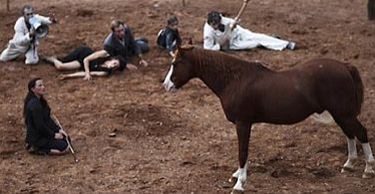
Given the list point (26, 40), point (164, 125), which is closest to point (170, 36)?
point (26, 40)

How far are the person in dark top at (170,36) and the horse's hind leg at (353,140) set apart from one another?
4.18m

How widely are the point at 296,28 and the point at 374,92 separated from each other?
3.06m

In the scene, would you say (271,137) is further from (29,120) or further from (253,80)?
(29,120)

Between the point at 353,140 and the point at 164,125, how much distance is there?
2383mm

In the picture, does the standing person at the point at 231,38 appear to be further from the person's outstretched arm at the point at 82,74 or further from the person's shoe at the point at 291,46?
the person's outstretched arm at the point at 82,74

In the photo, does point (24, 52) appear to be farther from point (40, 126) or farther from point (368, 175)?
point (368, 175)

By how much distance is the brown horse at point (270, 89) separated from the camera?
272 inches

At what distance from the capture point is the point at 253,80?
6.99m

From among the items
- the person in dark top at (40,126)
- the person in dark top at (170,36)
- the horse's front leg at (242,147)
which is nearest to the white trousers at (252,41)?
the person in dark top at (170,36)

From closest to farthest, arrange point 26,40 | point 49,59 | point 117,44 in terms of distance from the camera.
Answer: point 117,44, point 26,40, point 49,59

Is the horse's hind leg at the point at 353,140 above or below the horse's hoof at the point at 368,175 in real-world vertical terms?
above

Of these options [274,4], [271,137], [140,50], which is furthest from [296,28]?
[271,137]

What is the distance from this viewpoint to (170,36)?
36.8ft

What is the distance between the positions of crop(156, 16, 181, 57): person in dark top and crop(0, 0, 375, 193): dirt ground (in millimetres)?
189
